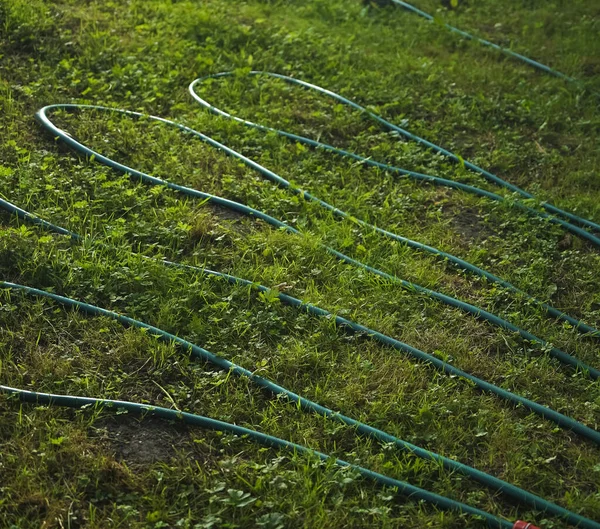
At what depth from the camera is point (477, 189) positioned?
15.4 feet

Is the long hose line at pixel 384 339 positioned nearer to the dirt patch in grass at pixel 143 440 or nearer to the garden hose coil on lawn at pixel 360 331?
the garden hose coil on lawn at pixel 360 331

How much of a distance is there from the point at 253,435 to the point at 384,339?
30.6 inches

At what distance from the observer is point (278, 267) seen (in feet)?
12.8

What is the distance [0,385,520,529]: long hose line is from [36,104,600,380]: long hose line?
2.98 feet

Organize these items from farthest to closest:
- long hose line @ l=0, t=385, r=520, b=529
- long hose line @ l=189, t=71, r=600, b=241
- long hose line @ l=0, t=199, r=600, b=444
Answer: long hose line @ l=189, t=71, r=600, b=241, long hose line @ l=0, t=199, r=600, b=444, long hose line @ l=0, t=385, r=520, b=529

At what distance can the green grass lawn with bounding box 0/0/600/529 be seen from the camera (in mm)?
2943

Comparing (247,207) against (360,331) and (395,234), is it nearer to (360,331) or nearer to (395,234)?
(395,234)

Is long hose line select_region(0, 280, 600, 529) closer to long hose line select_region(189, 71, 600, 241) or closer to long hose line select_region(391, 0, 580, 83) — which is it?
long hose line select_region(189, 71, 600, 241)

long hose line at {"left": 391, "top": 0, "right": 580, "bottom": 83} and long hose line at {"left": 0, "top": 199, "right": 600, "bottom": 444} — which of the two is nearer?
long hose line at {"left": 0, "top": 199, "right": 600, "bottom": 444}

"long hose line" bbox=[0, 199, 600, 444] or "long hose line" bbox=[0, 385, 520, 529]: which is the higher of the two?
"long hose line" bbox=[0, 199, 600, 444]

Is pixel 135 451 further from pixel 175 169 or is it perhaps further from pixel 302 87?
pixel 302 87

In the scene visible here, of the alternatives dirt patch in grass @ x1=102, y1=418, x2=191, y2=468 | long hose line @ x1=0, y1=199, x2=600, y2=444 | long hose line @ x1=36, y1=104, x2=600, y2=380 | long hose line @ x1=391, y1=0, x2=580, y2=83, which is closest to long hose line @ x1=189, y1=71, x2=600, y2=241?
long hose line @ x1=36, y1=104, x2=600, y2=380

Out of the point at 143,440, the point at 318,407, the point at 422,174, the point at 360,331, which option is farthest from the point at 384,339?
the point at 422,174

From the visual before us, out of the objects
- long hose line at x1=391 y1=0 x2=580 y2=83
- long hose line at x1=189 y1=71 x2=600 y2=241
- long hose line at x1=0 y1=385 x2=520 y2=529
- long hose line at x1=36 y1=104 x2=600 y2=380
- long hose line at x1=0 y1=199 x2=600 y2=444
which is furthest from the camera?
long hose line at x1=391 y1=0 x2=580 y2=83
